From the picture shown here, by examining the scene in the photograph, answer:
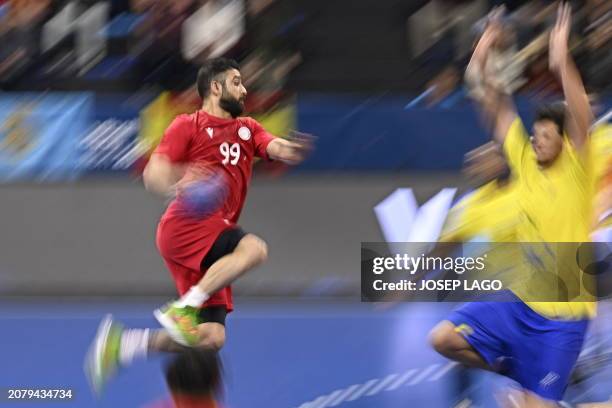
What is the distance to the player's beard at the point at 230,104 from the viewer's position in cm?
550

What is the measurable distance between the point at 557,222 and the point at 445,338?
77 cm

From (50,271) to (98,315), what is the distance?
1.15ft

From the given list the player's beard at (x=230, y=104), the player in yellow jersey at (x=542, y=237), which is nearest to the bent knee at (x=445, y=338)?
the player in yellow jersey at (x=542, y=237)

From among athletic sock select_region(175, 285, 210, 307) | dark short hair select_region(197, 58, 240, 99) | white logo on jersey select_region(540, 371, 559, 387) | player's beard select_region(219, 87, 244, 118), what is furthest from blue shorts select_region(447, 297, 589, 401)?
dark short hair select_region(197, 58, 240, 99)

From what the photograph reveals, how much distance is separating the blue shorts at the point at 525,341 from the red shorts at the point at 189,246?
45.8 inches

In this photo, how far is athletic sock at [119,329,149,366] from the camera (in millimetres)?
5422

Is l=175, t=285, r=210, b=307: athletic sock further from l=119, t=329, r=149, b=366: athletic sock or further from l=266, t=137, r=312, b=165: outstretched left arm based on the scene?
l=266, t=137, r=312, b=165: outstretched left arm

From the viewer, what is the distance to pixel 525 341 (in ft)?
17.8

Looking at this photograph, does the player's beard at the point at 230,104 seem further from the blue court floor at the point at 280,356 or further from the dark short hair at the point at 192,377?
the dark short hair at the point at 192,377

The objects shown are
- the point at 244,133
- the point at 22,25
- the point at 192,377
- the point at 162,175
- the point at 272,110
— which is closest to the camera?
the point at 192,377

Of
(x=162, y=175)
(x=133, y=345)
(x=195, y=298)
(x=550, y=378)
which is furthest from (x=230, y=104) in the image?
(x=550, y=378)

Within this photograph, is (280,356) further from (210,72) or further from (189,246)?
(210,72)

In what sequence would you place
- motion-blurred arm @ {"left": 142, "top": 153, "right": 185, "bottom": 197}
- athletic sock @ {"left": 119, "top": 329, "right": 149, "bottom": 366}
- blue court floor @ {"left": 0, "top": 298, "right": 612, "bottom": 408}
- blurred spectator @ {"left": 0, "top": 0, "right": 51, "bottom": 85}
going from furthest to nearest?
blurred spectator @ {"left": 0, "top": 0, "right": 51, "bottom": 85} < blue court floor @ {"left": 0, "top": 298, "right": 612, "bottom": 408} < athletic sock @ {"left": 119, "top": 329, "right": 149, "bottom": 366} < motion-blurred arm @ {"left": 142, "top": 153, "right": 185, "bottom": 197}

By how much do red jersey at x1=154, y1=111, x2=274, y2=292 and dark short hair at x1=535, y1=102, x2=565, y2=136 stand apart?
1.33 m
